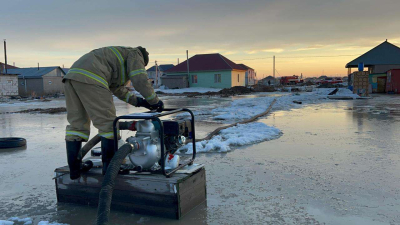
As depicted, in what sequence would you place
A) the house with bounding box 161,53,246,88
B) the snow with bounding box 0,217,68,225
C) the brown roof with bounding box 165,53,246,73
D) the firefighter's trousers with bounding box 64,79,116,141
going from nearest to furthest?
1. the snow with bounding box 0,217,68,225
2. the firefighter's trousers with bounding box 64,79,116,141
3. the house with bounding box 161,53,246,88
4. the brown roof with bounding box 165,53,246,73

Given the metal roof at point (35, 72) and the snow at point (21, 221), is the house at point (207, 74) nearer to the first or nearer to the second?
the metal roof at point (35, 72)

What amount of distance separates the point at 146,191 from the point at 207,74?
41021 millimetres

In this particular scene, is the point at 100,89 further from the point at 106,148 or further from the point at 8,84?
the point at 8,84

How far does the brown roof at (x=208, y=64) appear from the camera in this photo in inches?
1698

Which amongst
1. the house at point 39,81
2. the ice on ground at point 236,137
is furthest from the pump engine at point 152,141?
the house at point 39,81

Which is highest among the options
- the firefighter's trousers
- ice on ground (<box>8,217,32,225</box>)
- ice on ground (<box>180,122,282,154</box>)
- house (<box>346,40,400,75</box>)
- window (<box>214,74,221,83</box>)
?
house (<box>346,40,400,75</box>)

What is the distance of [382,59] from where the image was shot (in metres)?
34.8

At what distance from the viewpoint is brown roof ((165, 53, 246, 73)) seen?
43125 mm

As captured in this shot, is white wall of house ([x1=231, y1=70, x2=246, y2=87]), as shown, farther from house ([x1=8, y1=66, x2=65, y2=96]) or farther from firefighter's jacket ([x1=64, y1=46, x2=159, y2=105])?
firefighter's jacket ([x1=64, y1=46, x2=159, y2=105])

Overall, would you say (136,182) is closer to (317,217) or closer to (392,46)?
(317,217)

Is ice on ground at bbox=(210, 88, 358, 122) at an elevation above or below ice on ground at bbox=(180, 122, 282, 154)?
above

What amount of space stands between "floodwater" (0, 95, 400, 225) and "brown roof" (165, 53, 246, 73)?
121 ft

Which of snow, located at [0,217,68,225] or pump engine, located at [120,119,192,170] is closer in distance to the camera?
snow, located at [0,217,68,225]

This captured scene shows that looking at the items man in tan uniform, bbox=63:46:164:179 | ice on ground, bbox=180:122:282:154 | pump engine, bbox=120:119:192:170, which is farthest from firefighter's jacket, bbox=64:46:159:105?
ice on ground, bbox=180:122:282:154
